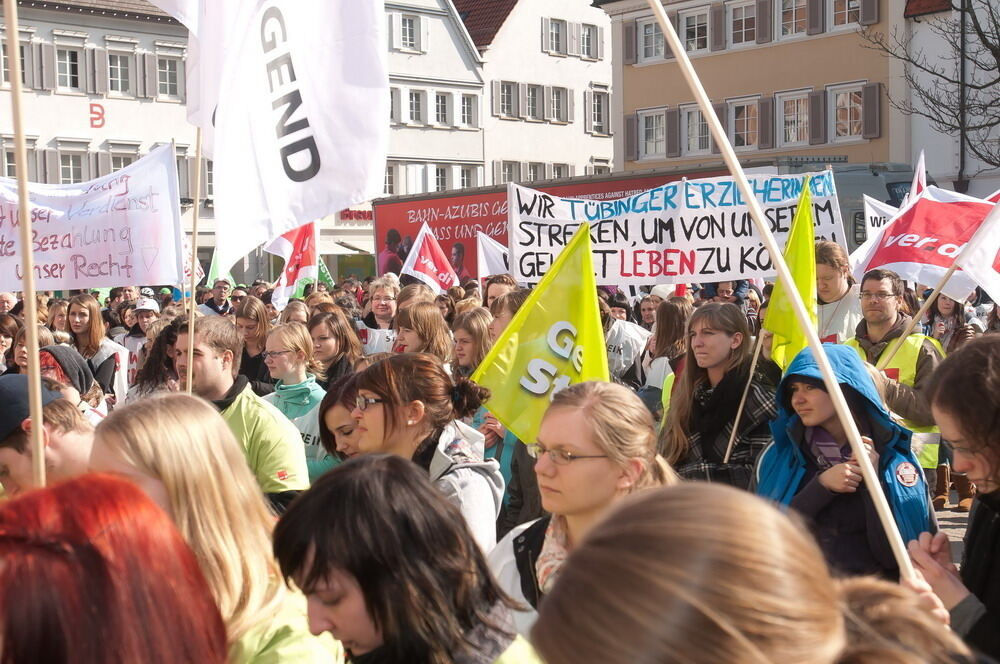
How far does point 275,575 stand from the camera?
9.25 feet

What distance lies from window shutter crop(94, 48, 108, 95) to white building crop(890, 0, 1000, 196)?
26794 mm

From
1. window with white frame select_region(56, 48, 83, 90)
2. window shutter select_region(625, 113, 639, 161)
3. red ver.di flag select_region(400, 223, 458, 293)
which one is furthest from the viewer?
window with white frame select_region(56, 48, 83, 90)

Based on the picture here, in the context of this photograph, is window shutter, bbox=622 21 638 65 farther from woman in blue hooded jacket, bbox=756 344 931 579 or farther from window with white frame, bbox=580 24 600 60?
woman in blue hooded jacket, bbox=756 344 931 579

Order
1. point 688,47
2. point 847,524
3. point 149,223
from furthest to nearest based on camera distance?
point 688,47
point 149,223
point 847,524

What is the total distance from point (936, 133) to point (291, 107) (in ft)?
105

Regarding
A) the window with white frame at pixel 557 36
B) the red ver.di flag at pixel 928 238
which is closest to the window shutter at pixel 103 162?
the window with white frame at pixel 557 36

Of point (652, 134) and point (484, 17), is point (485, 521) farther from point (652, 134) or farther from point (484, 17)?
point (484, 17)

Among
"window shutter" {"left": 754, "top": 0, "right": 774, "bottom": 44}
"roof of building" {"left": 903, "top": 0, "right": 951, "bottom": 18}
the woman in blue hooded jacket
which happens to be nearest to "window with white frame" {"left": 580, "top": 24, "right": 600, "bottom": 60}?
"window shutter" {"left": 754, "top": 0, "right": 774, "bottom": 44}

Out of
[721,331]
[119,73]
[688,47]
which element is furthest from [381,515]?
[119,73]

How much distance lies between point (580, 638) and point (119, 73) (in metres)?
47.7

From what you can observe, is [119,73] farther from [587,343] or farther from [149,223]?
[587,343]

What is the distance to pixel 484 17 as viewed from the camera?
53688mm

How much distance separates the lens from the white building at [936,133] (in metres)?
33.3

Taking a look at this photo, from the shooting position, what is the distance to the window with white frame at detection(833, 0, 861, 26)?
36000 mm
